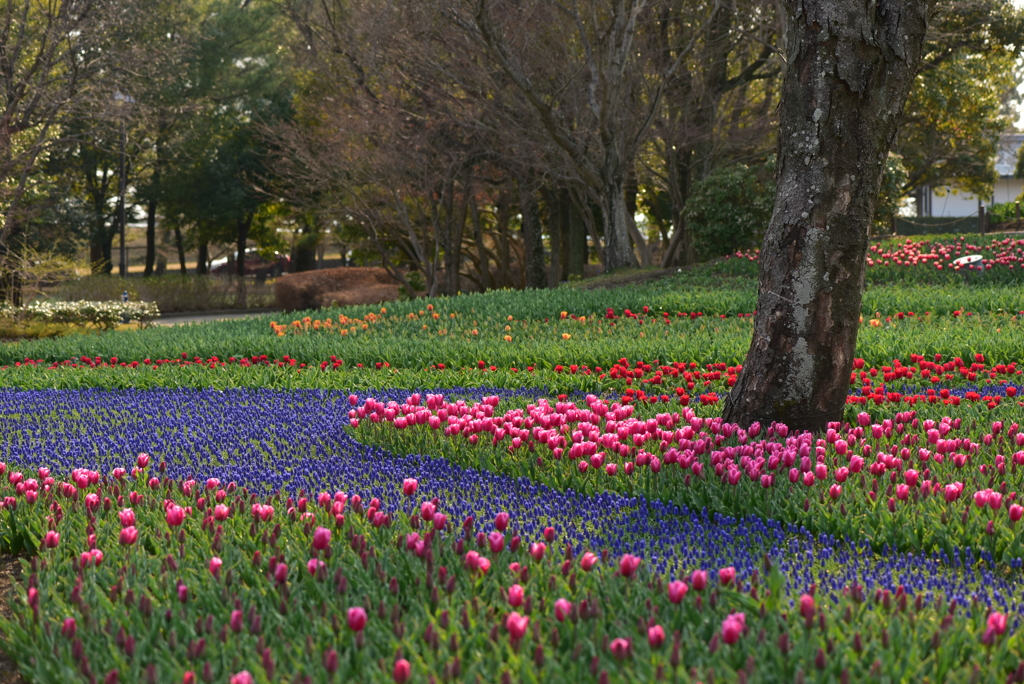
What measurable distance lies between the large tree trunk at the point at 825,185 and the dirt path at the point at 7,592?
3747 mm

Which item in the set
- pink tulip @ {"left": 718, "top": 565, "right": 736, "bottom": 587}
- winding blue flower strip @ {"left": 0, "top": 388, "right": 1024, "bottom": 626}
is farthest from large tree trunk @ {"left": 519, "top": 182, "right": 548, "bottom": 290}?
pink tulip @ {"left": 718, "top": 565, "right": 736, "bottom": 587}

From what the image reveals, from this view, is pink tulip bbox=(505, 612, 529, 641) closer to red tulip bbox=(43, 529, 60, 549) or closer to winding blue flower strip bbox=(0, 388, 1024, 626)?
winding blue flower strip bbox=(0, 388, 1024, 626)

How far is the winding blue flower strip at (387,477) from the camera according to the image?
310 cm

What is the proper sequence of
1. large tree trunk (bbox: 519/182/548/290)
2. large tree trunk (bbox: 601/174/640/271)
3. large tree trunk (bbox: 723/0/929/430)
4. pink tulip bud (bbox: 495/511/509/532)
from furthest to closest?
1. large tree trunk (bbox: 519/182/548/290)
2. large tree trunk (bbox: 601/174/640/271)
3. large tree trunk (bbox: 723/0/929/430)
4. pink tulip bud (bbox: 495/511/509/532)

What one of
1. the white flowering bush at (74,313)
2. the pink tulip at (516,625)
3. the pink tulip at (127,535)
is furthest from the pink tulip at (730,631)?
the white flowering bush at (74,313)

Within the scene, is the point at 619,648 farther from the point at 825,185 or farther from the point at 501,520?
the point at 825,185

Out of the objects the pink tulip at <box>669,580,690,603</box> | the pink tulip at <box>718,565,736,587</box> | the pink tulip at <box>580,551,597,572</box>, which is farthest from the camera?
the pink tulip at <box>580,551,597,572</box>

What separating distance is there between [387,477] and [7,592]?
1.69 meters

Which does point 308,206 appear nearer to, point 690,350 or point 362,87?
point 362,87

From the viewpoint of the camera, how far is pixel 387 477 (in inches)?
175

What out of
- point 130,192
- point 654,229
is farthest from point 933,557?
point 654,229

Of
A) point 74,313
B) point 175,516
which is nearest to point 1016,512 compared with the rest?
point 175,516

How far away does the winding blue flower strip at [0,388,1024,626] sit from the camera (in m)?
3.10

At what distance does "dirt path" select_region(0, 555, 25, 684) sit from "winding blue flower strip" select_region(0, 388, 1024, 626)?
0.84 metres
